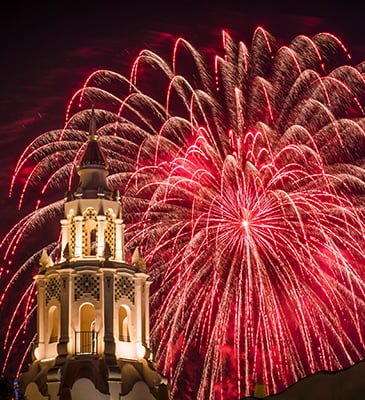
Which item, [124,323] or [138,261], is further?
[124,323]

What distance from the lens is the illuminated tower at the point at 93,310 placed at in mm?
68750

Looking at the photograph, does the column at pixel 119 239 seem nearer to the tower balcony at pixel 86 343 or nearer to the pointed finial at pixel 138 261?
the pointed finial at pixel 138 261

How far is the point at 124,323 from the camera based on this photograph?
72312 millimetres

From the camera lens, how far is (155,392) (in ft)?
228

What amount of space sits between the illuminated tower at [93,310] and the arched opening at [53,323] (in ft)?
0.17

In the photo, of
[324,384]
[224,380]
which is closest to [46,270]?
[224,380]

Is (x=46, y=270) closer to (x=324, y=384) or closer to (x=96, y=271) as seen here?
(x=96, y=271)

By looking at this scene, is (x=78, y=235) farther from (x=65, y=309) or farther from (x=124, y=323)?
(x=124, y=323)

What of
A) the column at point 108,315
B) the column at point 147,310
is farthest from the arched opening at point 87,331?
the column at point 147,310

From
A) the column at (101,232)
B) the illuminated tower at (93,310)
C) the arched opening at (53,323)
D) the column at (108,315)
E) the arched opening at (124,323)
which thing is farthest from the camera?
the arched opening at (53,323)

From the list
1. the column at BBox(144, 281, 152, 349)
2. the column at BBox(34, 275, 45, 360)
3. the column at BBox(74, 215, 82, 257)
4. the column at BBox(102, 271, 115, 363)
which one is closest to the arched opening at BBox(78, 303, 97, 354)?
the column at BBox(102, 271, 115, 363)

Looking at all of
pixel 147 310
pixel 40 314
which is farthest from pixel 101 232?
pixel 40 314

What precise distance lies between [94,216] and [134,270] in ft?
11.4

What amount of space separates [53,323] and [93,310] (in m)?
2.28
